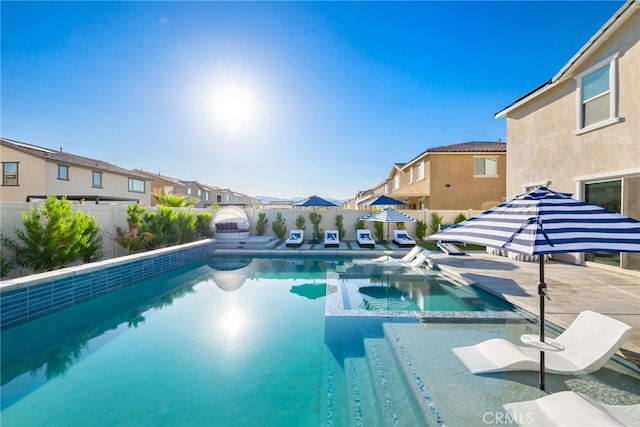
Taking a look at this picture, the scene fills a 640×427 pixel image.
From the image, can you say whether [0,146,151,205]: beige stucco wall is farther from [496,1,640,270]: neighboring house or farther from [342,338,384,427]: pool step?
[496,1,640,270]: neighboring house

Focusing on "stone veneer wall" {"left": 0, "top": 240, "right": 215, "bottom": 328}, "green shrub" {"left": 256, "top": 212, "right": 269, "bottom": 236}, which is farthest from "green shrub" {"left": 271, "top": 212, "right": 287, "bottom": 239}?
"stone veneer wall" {"left": 0, "top": 240, "right": 215, "bottom": 328}

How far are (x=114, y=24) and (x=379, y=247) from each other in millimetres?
15756

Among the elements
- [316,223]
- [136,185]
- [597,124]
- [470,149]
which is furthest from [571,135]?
[136,185]

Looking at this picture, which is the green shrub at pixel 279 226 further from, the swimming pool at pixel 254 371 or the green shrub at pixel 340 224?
the swimming pool at pixel 254 371

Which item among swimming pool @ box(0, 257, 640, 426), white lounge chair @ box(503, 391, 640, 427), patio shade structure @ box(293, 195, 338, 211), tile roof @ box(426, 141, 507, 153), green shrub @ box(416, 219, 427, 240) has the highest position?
tile roof @ box(426, 141, 507, 153)

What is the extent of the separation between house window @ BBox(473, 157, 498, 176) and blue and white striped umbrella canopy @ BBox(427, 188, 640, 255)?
20274mm

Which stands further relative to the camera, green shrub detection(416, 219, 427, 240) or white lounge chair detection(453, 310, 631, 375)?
green shrub detection(416, 219, 427, 240)

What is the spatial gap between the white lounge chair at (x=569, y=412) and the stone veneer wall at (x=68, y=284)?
28.8 ft

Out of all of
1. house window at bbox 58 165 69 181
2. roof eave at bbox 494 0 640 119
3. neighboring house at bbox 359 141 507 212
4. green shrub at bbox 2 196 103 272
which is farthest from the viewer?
house window at bbox 58 165 69 181

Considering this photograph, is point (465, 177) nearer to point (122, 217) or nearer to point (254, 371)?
point (254, 371)

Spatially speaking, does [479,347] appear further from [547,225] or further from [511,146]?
[511,146]

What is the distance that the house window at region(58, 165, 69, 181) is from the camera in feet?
72.5

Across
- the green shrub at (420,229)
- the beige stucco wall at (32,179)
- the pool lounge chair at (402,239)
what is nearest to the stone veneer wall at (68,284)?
the pool lounge chair at (402,239)

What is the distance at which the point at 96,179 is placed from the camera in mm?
25625
